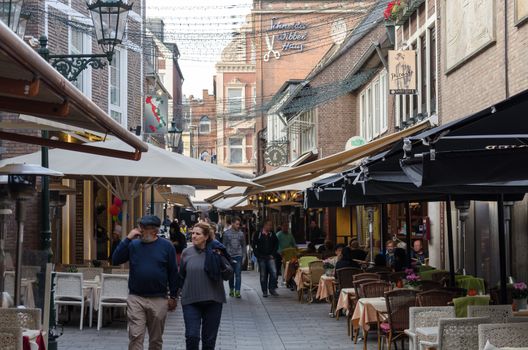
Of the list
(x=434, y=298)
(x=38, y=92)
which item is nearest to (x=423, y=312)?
(x=434, y=298)

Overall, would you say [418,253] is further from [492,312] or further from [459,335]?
[459,335]

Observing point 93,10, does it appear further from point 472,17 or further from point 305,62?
point 305,62

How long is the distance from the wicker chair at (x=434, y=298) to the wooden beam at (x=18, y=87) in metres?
6.84

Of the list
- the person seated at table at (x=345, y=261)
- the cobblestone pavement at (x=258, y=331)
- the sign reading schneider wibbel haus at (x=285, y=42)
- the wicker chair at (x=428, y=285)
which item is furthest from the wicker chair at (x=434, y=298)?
the sign reading schneider wibbel haus at (x=285, y=42)

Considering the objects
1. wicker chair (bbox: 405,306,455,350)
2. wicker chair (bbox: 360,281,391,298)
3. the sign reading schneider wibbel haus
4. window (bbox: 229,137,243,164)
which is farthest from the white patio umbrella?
window (bbox: 229,137,243,164)

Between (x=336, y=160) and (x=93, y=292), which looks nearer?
(x=93, y=292)

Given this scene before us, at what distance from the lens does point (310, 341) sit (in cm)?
1311

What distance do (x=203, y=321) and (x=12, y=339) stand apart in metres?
3.05

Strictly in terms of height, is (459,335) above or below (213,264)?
below

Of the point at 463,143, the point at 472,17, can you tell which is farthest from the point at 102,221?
the point at 463,143

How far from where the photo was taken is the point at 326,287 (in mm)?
17375

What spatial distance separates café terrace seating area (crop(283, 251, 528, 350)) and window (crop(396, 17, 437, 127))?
5369mm

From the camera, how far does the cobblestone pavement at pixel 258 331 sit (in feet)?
41.2

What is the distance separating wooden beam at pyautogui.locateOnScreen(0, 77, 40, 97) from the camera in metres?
4.42
